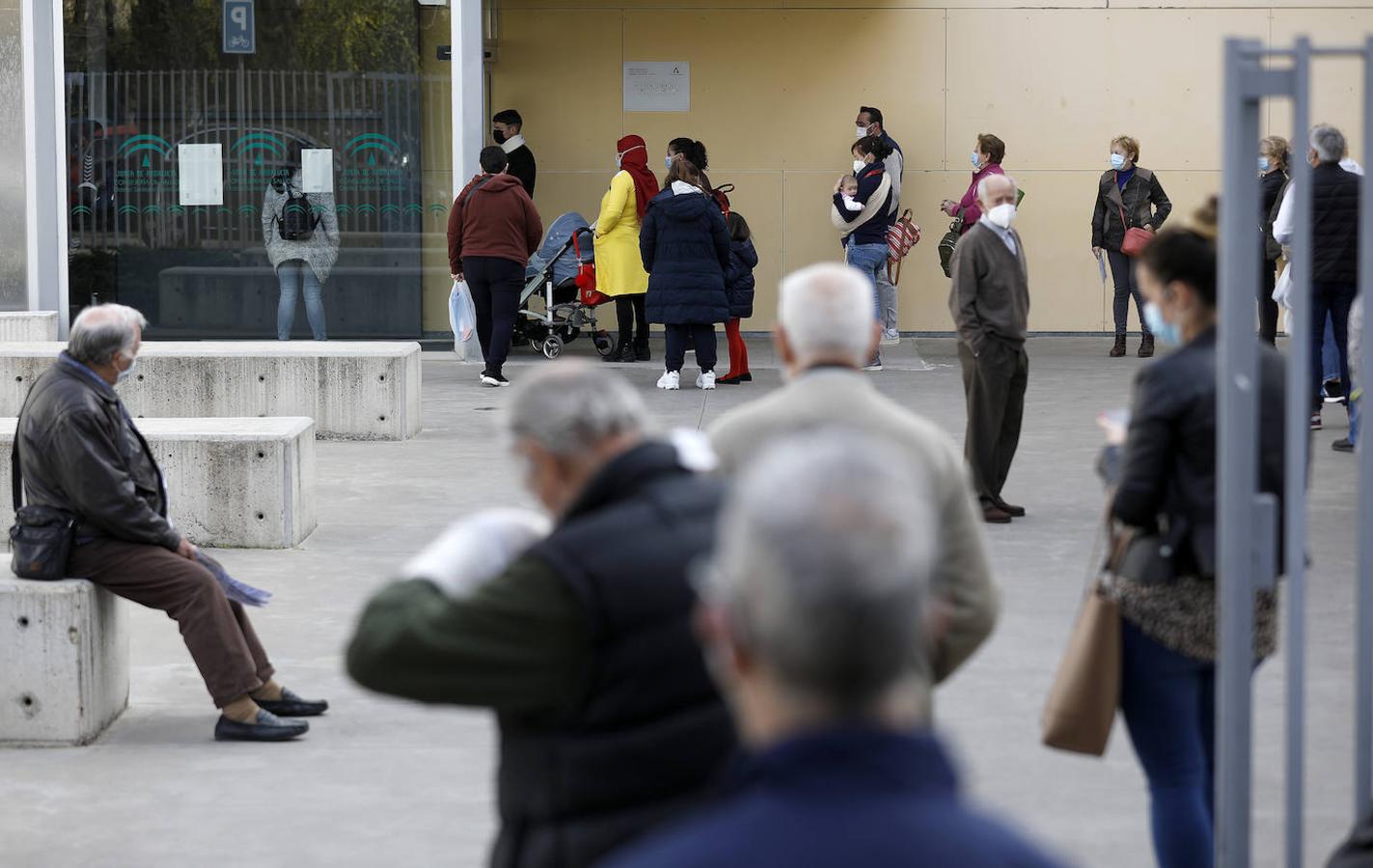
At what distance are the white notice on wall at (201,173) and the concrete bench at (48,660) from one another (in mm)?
11494

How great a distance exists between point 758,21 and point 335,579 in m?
11.3

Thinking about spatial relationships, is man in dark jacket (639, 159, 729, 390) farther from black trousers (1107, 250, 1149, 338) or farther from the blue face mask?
the blue face mask

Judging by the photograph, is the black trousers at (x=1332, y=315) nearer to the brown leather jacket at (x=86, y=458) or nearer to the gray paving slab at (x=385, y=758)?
the gray paving slab at (x=385, y=758)

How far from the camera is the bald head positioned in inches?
324

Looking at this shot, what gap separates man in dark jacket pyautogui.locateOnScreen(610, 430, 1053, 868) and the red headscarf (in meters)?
13.2

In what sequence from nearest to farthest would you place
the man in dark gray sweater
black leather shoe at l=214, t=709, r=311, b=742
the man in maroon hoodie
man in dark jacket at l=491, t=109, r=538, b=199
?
black leather shoe at l=214, t=709, r=311, b=742
the man in dark gray sweater
the man in maroon hoodie
man in dark jacket at l=491, t=109, r=538, b=199

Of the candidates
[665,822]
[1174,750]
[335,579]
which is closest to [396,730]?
[335,579]

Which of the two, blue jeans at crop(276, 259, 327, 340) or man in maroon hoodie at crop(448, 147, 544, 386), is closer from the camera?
man in maroon hoodie at crop(448, 147, 544, 386)

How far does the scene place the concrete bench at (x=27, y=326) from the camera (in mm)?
14492

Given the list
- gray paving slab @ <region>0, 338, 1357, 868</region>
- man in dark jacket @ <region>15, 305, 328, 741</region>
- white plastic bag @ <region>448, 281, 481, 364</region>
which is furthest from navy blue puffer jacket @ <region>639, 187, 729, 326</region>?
man in dark jacket @ <region>15, 305, 328, 741</region>

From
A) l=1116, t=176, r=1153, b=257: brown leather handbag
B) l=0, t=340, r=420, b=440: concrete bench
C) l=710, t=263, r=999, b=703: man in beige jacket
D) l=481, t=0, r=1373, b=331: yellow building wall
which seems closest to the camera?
l=710, t=263, r=999, b=703: man in beige jacket

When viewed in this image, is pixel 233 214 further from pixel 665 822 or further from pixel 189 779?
pixel 665 822

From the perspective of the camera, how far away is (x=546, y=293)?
15523 millimetres

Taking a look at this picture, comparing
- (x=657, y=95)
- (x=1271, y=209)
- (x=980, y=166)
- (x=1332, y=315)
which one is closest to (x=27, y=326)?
(x=657, y=95)
